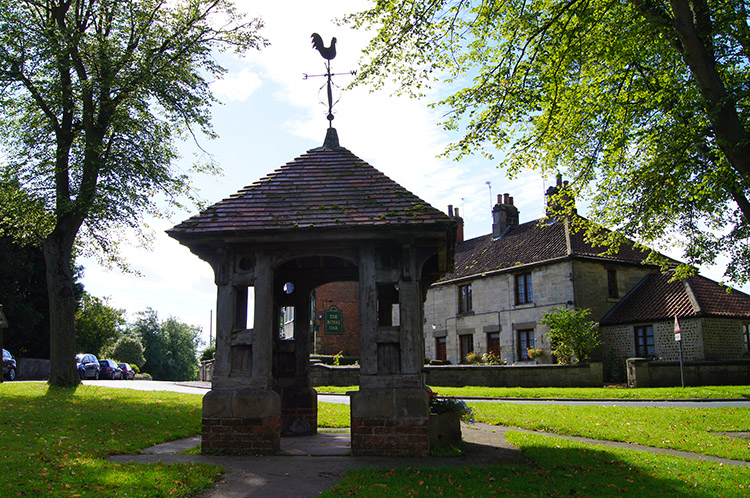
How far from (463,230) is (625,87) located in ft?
98.0

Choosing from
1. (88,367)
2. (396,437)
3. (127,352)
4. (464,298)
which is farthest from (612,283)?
(127,352)

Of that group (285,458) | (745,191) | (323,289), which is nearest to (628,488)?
(285,458)

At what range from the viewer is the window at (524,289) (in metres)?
33.0

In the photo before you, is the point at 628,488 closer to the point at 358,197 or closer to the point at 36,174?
the point at 358,197

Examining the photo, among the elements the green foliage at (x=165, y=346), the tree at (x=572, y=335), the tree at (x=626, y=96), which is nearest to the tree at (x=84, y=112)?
the tree at (x=626, y=96)

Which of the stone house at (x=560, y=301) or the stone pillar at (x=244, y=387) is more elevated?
the stone house at (x=560, y=301)

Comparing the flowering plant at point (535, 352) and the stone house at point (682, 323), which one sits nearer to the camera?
the stone house at point (682, 323)

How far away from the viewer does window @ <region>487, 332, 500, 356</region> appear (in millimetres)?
34656

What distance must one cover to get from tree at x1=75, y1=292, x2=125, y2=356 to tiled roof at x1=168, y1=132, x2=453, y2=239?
4151cm

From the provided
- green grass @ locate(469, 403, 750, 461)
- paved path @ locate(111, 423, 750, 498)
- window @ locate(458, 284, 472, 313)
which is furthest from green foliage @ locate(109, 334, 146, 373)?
paved path @ locate(111, 423, 750, 498)

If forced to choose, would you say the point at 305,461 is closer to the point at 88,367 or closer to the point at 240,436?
the point at 240,436

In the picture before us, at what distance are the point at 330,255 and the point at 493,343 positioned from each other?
27290mm

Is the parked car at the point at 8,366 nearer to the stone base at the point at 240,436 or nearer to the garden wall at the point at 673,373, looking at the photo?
the stone base at the point at 240,436

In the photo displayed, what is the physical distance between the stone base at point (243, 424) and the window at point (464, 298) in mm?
29139
